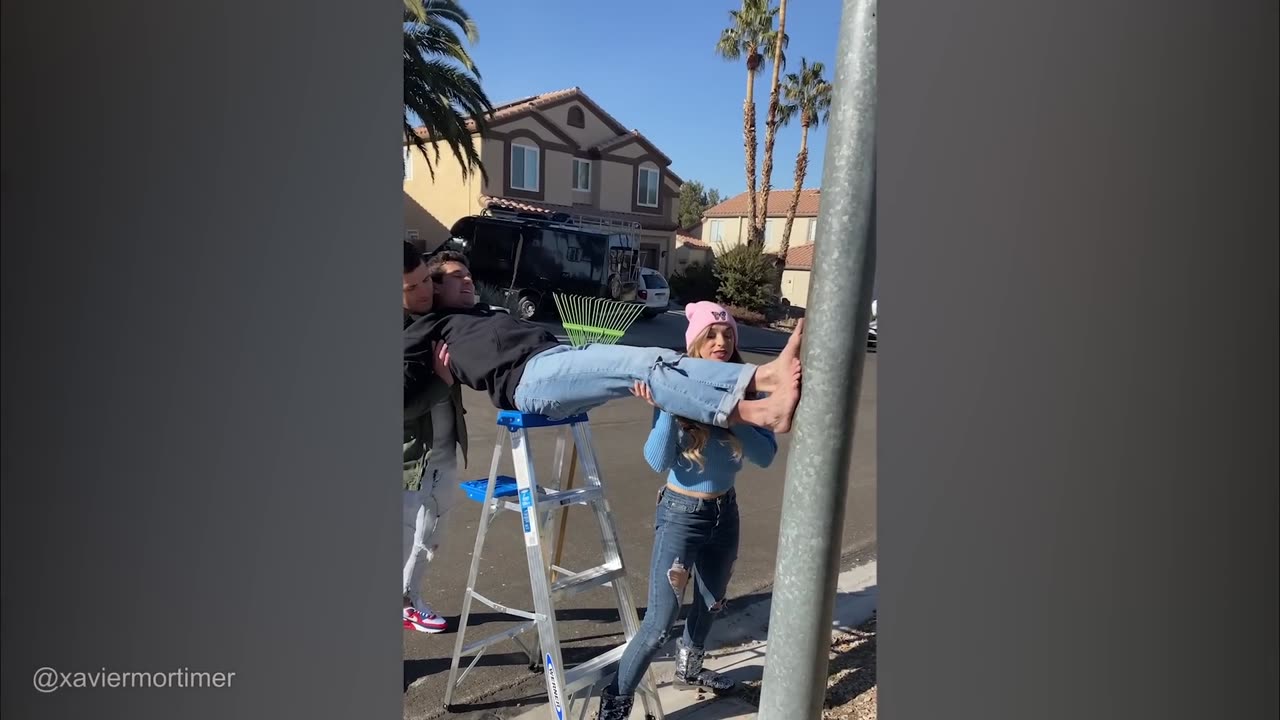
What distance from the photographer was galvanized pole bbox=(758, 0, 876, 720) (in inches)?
60.6

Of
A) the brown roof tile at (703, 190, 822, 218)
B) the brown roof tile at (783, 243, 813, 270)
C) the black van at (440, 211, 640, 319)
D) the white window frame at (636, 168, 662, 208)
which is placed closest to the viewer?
the black van at (440, 211, 640, 319)

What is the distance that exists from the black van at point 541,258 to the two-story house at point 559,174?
5.15m

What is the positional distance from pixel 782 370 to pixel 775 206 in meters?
25.7

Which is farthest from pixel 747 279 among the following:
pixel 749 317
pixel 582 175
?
pixel 582 175

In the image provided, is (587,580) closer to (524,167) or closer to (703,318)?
(703,318)

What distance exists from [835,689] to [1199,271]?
2.44m

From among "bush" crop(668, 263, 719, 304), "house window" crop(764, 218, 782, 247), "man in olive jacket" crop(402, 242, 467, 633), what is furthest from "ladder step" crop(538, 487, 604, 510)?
"house window" crop(764, 218, 782, 247)

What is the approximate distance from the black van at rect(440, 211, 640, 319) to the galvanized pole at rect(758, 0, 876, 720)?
4922 millimetres

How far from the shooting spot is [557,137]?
18.3 metres

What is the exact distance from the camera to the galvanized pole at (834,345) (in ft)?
5.05

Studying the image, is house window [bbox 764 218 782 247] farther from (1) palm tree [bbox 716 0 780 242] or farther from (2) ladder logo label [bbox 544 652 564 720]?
(2) ladder logo label [bbox 544 652 564 720]

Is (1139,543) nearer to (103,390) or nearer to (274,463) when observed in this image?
(274,463)

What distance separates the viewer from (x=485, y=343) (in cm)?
206

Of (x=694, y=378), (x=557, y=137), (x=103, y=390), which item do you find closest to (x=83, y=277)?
(x=103, y=390)
